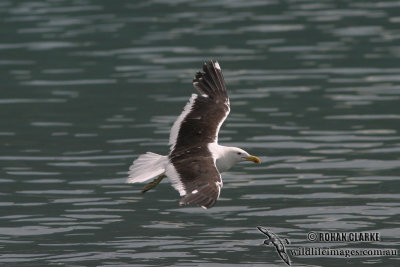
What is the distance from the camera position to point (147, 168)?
14.2m

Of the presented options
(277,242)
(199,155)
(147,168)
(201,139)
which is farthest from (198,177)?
(201,139)

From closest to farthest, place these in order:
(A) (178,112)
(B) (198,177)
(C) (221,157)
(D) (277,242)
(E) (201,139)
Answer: (B) (198,177)
(D) (277,242)
(C) (221,157)
(E) (201,139)
(A) (178,112)

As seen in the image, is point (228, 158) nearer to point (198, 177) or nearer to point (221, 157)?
point (221, 157)

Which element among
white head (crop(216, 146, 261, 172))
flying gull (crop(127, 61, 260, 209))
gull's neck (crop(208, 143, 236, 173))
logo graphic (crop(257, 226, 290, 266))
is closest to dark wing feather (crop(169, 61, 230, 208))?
flying gull (crop(127, 61, 260, 209))

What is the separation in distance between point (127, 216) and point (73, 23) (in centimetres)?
2015

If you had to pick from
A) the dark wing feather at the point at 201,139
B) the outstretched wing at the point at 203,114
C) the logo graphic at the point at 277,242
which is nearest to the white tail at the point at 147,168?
the dark wing feather at the point at 201,139

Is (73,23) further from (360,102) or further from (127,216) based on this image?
(127,216)

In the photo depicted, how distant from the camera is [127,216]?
15.7 meters

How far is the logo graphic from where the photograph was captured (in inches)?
533

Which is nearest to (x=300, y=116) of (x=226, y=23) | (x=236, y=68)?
(x=236, y=68)

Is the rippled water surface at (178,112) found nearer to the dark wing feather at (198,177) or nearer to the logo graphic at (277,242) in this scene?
the logo graphic at (277,242)

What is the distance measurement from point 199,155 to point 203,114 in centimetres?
167

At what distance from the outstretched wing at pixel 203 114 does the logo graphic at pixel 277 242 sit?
148cm

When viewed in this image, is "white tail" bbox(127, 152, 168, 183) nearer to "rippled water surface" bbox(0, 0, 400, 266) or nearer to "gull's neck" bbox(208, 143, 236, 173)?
"gull's neck" bbox(208, 143, 236, 173)
